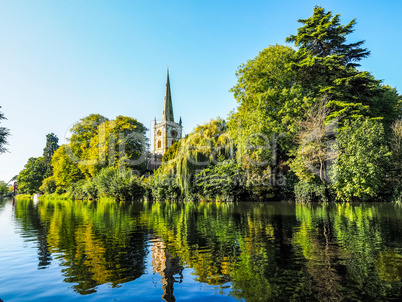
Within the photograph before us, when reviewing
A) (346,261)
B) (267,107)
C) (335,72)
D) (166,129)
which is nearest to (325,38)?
(335,72)

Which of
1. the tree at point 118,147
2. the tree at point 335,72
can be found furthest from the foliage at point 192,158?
the tree at point 335,72

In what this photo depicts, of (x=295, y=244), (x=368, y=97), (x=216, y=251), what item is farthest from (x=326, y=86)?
(x=216, y=251)

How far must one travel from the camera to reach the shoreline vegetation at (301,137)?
883 inches

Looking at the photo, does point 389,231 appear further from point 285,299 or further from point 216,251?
point 285,299

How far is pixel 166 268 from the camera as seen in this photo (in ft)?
17.6

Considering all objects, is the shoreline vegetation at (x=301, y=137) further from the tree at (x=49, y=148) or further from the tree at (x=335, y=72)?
the tree at (x=49, y=148)

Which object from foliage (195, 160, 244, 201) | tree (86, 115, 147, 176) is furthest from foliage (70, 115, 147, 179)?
foliage (195, 160, 244, 201)

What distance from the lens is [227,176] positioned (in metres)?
27.8

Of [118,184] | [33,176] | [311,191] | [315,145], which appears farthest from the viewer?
[33,176]

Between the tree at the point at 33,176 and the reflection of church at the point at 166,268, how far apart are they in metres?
71.6

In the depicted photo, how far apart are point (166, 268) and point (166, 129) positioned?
8806 centimetres

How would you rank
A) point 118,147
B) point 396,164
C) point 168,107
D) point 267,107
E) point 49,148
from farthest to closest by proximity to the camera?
point 168,107 < point 49,148 < point 118,147 < point 267,107 < point 396,164

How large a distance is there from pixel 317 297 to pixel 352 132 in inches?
870

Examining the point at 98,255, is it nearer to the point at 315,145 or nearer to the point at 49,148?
the point at 315,145
